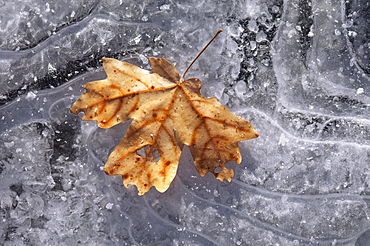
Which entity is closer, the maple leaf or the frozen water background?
the maple leaf

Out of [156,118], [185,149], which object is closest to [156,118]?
[156,118]

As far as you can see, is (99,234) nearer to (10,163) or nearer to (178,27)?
(10,163)

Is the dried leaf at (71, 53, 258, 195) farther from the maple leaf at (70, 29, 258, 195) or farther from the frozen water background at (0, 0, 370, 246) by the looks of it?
the frozen water background at (0, 0, 370, 246)

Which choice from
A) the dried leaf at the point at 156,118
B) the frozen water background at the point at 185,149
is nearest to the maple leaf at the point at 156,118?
the dried leaf at the point at 156,118

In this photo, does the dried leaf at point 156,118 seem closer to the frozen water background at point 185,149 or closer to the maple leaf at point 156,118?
the maple leaf at point 156,118

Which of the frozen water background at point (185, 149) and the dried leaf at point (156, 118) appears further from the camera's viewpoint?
the frozen water background at point (185, 149)

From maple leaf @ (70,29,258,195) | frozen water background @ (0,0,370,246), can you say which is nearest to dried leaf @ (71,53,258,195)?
maple leaf @ (70,29,258,195)
